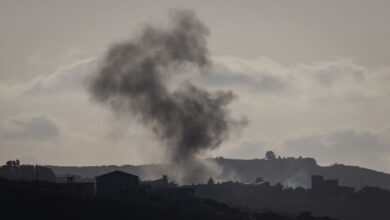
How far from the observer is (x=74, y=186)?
164m

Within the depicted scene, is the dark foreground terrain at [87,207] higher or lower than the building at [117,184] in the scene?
lower

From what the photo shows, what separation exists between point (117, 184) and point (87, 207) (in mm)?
22463

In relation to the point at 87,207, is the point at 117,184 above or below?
above

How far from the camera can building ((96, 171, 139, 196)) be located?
163m

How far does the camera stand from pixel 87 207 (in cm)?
14162

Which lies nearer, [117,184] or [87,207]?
[87,207]

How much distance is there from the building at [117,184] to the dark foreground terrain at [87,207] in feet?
11.1

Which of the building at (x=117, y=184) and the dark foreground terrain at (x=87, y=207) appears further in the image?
the building at (x=117, y=184)

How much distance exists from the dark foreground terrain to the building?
338 centimetres

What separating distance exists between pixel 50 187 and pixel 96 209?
62.2 ft

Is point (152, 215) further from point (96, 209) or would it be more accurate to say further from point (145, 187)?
point (145, 187)

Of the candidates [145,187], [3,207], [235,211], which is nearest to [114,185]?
[145,187]

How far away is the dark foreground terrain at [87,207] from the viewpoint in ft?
445

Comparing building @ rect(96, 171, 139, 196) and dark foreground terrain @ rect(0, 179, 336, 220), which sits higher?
building @ rect(96, 171, 139, 196)
